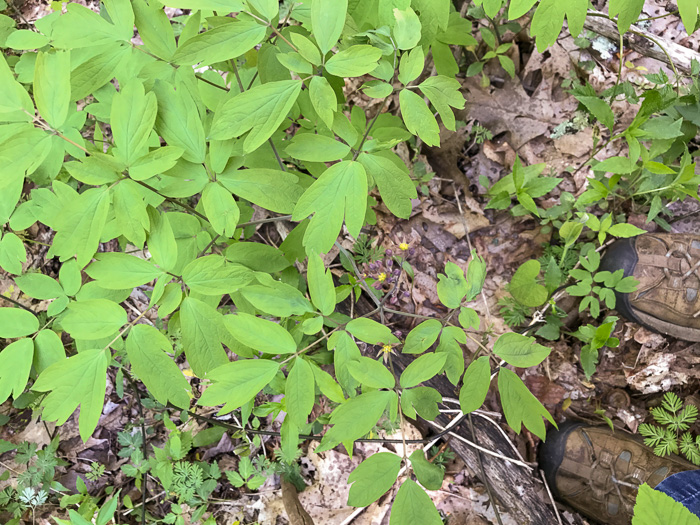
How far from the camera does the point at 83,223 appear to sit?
116 centimetres

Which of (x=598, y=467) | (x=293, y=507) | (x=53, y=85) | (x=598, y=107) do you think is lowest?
(x=293, y=507)

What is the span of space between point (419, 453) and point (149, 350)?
88cm

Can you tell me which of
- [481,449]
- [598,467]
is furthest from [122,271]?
[598,467]

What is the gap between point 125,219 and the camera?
3.81 feet

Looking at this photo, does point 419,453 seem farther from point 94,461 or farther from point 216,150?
point 94,461

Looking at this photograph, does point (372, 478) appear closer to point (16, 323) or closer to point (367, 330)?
point (367, 330)

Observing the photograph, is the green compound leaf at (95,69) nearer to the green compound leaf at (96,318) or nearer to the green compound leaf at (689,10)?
the green compound leaf at (96,318)

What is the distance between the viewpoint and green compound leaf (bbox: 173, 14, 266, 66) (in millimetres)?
1078

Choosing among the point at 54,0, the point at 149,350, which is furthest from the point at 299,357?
the point at 54,0

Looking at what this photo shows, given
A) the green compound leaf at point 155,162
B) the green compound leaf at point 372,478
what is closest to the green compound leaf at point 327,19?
the green compound leaf at point 155,162

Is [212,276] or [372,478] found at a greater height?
[212,276]

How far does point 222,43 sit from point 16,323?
3.65 ft

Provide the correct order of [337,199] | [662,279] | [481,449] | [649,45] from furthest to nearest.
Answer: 1. [662,279]
2. [649,45]
3. [481,449]
4. [337,199]

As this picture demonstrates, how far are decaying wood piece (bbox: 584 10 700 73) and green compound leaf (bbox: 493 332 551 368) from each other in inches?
76.4
